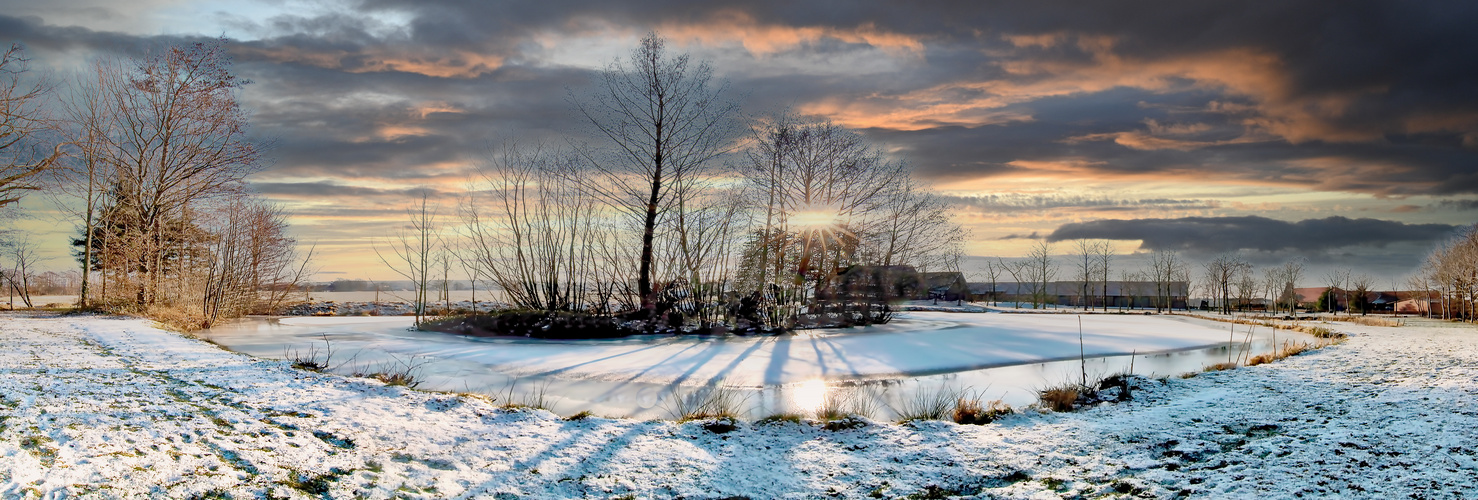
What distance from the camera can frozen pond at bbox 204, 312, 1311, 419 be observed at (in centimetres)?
759

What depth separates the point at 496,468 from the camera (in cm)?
404

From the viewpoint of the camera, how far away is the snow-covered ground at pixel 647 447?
3596mm

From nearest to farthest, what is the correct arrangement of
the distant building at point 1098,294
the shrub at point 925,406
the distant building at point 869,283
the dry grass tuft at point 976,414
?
the dry grass tuft at point 976,414 < the shrub at point 925,406 < the distant building at point 869,283 < the distant building at point 1098,294

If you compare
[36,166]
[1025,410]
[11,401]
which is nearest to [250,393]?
[11,401]

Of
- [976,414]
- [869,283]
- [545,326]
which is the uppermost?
[869,283]

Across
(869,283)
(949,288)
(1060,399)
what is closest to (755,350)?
(1060,399)

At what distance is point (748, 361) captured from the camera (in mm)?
10727

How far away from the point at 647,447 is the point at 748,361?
20.2 feet

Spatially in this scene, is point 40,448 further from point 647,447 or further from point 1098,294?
point 1098,294

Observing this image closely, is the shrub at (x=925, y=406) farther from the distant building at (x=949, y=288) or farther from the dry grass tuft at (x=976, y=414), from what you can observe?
the distant building at (x=949, y=288)

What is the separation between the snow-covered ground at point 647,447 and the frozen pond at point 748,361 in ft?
4.52

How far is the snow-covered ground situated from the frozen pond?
138cm

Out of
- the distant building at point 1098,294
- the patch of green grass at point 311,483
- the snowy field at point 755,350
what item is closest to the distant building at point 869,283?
the snowy field at point 755,350

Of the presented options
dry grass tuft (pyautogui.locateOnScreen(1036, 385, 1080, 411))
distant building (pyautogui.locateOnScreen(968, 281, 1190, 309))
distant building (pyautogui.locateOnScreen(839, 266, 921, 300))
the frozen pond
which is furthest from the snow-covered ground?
distant building (pyautogui.locateOnScreen(968, 281, 1190, 309))
